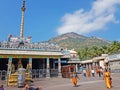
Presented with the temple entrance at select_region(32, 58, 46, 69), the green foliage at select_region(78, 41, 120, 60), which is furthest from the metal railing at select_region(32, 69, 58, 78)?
the green foliage at select_region(78, 41, 120, 60)

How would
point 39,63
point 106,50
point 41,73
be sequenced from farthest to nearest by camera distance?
point 106,50
point 39,63
point 41,73

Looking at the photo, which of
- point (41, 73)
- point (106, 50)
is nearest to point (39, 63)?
point (41, 73)

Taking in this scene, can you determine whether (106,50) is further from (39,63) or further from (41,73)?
(41,73)

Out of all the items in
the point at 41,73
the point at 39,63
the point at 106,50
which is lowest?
the point at 41,73

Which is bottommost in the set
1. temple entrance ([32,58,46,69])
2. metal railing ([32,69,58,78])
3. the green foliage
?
metal railing ([32,69,58,78])

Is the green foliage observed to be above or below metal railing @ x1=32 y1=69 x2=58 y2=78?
above

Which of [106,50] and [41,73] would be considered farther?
[106,50]

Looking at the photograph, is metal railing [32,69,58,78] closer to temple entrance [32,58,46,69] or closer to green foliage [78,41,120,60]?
temple entrance [32,58,46,69]

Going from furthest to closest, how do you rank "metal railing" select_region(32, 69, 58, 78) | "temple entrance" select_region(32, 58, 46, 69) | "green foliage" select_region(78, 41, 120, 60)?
"green foliage" select_region(78, 41, 120, 60) < "temple entrance" select_region(32, 58, 46, 69) < "metal railing" select_region(32, 69, 58, 78)

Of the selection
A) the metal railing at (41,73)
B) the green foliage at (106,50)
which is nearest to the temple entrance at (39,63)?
the metal railing at (41,73)

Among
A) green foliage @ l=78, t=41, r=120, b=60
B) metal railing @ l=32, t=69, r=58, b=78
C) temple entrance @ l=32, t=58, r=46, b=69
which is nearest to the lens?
metal railing @ l=32, t=69, r=58, b=78

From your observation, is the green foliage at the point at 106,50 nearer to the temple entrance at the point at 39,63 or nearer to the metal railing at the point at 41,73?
the temple entrance at the point at 39,63

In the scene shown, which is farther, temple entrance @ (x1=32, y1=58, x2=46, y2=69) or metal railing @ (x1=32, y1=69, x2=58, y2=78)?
temple entrance @ (x1=32, y1=58, x2=46, y2=69)

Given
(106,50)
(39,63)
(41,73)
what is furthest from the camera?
(106,50)
